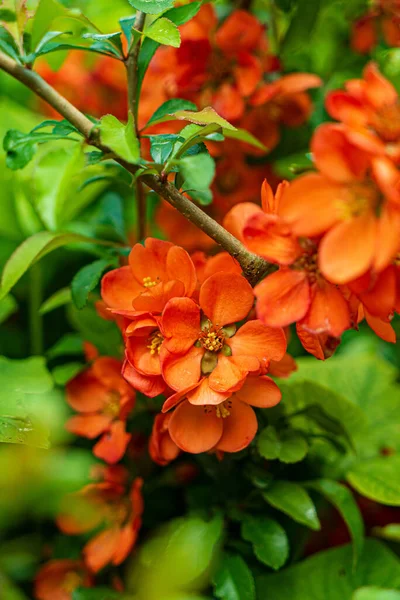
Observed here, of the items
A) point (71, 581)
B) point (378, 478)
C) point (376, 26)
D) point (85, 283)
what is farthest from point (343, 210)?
point (376, 26)

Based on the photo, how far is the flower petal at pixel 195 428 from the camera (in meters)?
0.62

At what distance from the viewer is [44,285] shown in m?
1.16

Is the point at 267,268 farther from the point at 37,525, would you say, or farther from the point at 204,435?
the point at 37,525

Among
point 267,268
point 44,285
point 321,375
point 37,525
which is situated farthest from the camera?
point 44,285

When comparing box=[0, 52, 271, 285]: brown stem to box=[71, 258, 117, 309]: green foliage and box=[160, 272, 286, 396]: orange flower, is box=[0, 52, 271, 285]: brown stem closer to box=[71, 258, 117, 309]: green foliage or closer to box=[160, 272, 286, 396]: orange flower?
box=[160, 272, 286, 396]: orange flower

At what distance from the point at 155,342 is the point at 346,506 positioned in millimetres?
323

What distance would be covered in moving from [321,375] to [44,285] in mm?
506

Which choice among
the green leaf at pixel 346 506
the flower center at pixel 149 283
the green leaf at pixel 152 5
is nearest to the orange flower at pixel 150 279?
the flower center at pixel 149 283

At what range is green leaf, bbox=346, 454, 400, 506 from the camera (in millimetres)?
799

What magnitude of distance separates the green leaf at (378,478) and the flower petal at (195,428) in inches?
11.0

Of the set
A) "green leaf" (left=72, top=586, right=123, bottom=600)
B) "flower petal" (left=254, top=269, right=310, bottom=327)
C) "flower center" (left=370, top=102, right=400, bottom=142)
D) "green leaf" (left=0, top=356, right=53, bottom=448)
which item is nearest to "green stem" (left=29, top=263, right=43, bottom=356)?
"green leaf" (left=0, top=356, right=53, bottom=448)

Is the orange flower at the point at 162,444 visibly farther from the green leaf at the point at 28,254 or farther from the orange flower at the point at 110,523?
the green leaf at the point at 28,254

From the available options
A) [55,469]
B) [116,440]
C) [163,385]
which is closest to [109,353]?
[116,440]

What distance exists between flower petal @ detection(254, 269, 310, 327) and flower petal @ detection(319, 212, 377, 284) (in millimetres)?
70
